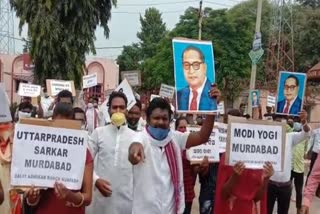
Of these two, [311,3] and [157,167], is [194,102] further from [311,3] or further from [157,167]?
[311,3]

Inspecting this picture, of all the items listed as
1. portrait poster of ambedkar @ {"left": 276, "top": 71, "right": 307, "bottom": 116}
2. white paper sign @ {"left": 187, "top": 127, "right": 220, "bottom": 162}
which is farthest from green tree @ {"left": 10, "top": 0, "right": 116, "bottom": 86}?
portrait poster of ambedkar @ {"left": 276, "top": 71, "right": 307, "bottom": 116}

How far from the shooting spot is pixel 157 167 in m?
4.24

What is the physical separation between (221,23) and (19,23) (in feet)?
66.9

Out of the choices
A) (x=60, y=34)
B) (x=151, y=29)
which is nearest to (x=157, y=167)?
(x=60, y=34)

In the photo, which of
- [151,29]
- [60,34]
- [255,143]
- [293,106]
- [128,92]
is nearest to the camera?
[255,143]

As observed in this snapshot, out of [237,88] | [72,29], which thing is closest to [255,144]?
[72,29]

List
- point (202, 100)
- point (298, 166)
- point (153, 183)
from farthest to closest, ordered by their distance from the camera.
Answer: point (298, 166) → point (202, 100) → point (153, 183)

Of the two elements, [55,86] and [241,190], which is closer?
[241,190]

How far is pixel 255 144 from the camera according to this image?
433cm

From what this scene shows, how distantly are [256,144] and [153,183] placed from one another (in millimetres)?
779

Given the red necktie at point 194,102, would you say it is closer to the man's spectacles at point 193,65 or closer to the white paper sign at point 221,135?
the man's spectacles at point 193,65

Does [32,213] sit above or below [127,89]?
below

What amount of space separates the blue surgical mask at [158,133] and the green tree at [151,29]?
191ft

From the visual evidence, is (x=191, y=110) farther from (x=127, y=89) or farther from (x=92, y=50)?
(x=92, y=50)
